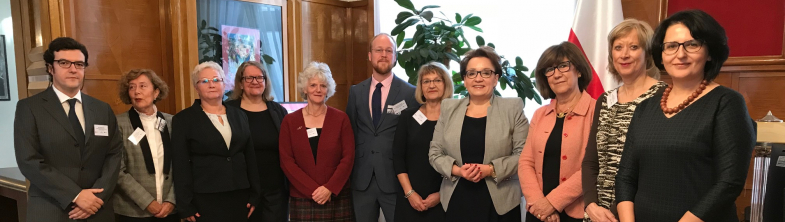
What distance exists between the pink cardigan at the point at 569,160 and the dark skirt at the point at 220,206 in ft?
5.22

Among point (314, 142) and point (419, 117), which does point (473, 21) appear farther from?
point (314, 142)

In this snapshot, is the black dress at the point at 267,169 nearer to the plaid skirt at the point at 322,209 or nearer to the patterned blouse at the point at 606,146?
the plaid skirt at the point at 322,209

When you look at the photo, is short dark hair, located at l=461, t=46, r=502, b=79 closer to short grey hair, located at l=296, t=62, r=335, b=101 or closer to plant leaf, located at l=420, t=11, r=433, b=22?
short grey hair, located at l=296, t=62, r=335, b=101

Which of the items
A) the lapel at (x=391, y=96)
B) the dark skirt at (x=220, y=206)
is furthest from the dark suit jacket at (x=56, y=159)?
the lapel at (x=391, y=96)

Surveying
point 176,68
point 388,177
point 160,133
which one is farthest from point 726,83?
point 176,68

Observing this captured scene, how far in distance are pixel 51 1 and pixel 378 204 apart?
2543mm

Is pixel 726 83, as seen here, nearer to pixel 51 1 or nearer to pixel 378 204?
pixel 378 204

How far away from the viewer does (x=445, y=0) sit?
4504 mm

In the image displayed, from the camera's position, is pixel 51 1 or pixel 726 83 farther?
pixel 51 1

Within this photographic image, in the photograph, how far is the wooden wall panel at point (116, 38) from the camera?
343 cm

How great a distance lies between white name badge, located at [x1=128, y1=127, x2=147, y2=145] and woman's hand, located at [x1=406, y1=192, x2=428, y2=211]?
4.97ft

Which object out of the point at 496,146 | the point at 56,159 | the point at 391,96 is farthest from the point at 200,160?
the point at 496,146

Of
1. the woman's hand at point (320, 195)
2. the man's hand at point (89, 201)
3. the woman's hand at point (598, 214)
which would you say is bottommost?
the woman's hand at point (320, 195)

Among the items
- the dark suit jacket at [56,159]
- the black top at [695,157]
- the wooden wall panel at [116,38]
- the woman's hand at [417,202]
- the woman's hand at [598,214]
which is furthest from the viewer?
the wooden wall panel at [116,38]
